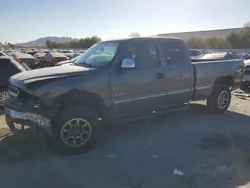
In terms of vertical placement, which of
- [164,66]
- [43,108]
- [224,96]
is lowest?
[224,96]

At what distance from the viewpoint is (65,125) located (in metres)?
4.95

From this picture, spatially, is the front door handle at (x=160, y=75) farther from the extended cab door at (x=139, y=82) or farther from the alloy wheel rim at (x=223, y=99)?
the alloy wheel rim at (x=223, y=99)

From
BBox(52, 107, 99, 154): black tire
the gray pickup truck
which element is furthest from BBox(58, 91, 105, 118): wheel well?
BBox(52, 107, 99, 154): black tire

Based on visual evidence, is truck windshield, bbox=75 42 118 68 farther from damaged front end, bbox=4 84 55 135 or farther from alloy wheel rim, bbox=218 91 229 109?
alloy wheel rim, bbox=218 91 229 109

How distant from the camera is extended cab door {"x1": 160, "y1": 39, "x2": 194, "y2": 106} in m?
6.48

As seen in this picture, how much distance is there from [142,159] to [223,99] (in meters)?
4.01

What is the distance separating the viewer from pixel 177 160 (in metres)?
4.95

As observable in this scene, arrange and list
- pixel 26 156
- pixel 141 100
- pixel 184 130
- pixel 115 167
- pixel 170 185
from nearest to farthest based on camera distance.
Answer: pixel 170 185 → pixel 115 167 → pixel 26 156 → pixel 141 100 → pixel 184 130

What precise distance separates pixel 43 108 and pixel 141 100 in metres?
2.05

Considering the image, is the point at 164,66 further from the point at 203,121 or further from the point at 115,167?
the point at 115,167

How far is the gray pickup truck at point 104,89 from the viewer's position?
16.0 feet

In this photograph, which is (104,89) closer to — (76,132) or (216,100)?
(76,132)

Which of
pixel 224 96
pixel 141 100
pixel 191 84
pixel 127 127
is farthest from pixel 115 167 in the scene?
pixel 224 96

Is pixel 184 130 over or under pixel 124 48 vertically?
under
